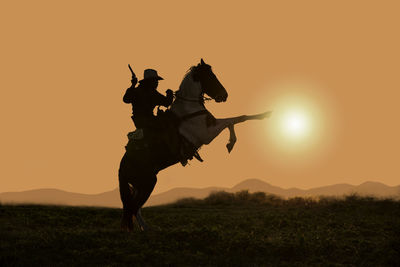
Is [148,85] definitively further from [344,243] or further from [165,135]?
[344,243]

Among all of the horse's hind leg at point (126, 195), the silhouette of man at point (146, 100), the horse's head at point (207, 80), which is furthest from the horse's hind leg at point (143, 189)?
the horse's head at point (207, 80)

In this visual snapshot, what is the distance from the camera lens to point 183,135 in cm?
1346

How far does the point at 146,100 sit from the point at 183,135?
4.69ft

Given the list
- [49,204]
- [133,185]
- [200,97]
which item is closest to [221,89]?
[200,97]

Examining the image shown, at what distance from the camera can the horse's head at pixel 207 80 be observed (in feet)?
44.7

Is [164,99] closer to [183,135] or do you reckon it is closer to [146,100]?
[146,100]

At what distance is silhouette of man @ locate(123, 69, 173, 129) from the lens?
44.3 ft

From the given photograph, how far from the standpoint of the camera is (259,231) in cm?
1516

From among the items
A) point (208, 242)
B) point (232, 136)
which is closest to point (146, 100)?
point (232, 136)

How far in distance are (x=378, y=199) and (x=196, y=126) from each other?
1482 centimetres

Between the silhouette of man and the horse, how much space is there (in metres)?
0.41

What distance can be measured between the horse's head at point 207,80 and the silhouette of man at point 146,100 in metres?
0.92

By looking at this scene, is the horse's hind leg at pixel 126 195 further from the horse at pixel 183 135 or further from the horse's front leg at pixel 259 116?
the horse's front leg at pixel 259 116

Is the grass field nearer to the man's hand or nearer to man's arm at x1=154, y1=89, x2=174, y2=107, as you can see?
man's arm at x1=154, y1=89, x2=174, y2=107
